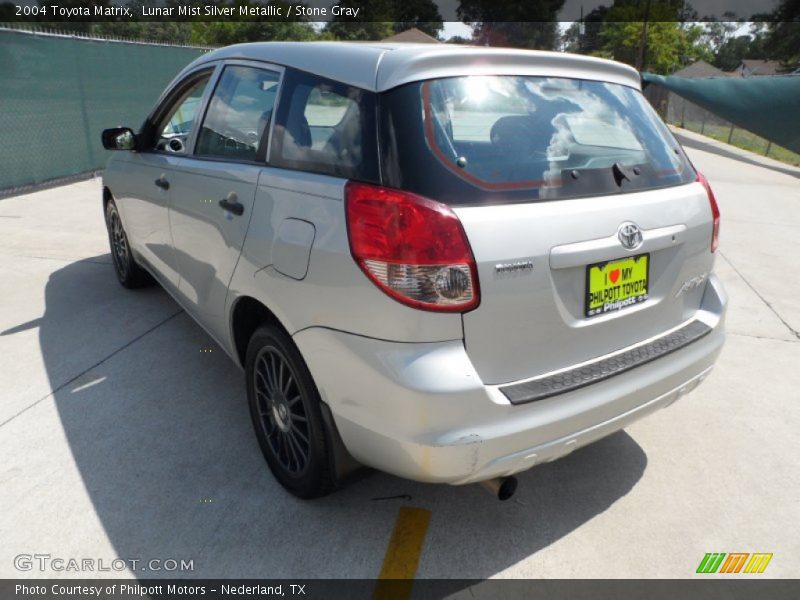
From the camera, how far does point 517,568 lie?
2.39m

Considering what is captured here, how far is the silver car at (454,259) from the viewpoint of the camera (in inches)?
79.5

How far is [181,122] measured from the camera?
4.16 meters

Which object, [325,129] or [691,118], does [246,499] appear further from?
[691,118]

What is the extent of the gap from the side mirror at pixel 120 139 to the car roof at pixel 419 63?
168cm

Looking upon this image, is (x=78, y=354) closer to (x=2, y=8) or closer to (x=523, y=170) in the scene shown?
(x=523, y=170)

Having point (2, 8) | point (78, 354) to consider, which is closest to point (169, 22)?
point (2, 8)

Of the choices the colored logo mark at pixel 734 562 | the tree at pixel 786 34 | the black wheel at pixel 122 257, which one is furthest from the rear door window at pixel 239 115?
the tree at pixel 786 34

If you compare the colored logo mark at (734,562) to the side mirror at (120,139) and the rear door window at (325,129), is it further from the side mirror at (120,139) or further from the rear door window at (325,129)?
the side mirror at (120,139)

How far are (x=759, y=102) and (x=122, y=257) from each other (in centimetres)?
1480

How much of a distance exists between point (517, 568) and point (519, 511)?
33 cm

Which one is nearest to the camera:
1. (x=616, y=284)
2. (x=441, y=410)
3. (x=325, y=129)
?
(x=441, y=410)

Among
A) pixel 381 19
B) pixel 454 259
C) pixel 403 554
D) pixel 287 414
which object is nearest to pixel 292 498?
pixel 287 414

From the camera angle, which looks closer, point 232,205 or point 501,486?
point 501,486

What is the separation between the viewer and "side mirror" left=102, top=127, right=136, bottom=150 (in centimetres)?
411
